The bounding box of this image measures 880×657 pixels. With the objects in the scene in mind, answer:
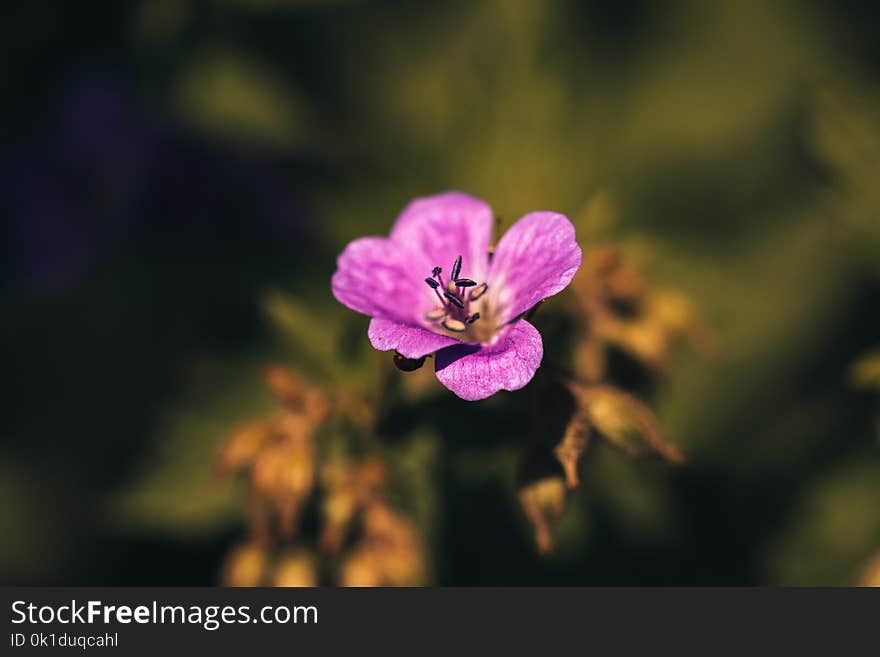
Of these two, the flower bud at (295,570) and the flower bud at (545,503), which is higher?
the flower bud at (295,570)

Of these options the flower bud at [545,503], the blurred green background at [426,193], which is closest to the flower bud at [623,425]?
the flower bud at [545,503]

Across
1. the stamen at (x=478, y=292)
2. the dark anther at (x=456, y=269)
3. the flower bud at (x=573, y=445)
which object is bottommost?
the flower bud at (x=573, y=445)

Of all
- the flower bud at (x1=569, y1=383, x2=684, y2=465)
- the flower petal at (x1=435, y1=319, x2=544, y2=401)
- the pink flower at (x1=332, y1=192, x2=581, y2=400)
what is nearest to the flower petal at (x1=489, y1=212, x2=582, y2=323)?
the pink flower at (x1=332, y1=192, x2=581, y2=400)

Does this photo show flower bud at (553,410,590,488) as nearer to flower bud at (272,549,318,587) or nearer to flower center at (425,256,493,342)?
flower center at (425,256,493,342)

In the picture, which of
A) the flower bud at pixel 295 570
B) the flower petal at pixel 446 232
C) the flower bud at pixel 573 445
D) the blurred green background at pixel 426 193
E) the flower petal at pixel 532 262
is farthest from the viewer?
the blurred green background at pixel 426 193

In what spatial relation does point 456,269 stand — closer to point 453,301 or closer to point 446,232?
point 453,301

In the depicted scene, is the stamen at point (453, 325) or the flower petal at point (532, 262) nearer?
the flower petal at point (532, 262)

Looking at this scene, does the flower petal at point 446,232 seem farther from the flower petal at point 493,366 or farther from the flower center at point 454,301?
the flower petal at point 493,366
